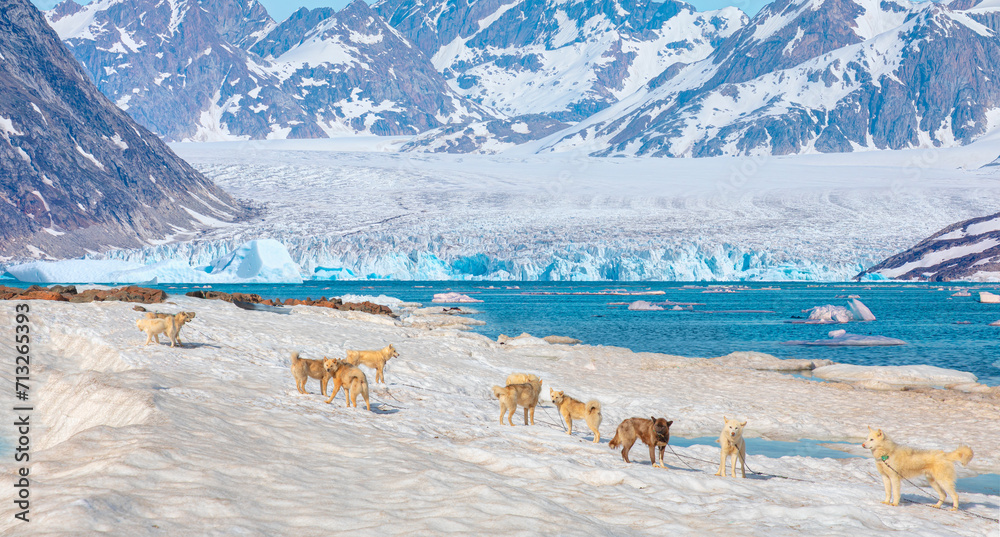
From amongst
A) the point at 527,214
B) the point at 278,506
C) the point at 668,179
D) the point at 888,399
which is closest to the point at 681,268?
the point at 527,214

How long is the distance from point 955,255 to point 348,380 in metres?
98.4

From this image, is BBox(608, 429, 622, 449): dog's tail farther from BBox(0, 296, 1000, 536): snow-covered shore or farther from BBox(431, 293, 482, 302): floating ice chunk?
BBox(431, 293, 482, 302): floating ice chunk

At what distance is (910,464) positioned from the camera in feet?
28.6

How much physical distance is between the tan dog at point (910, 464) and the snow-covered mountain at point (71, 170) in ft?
424

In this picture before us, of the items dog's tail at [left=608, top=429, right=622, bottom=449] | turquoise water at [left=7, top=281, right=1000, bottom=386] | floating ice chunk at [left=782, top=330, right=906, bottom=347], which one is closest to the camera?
dog's tail at [left=608, top=429, right=622, bottom=449]

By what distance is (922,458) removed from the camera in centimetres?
869

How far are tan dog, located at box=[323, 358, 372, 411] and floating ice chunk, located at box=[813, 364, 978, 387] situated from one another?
1480 centimetres

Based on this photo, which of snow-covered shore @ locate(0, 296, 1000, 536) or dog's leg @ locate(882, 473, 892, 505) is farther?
dog's leg @ locate(882, 473, 892, 505)

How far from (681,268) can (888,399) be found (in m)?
67.1

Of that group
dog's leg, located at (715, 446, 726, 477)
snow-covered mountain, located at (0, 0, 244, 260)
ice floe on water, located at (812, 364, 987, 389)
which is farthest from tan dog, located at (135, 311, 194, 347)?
snow-covered mountain, located at (0, 0, 244, 260)

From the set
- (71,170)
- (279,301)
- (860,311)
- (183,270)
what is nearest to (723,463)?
(279,301)

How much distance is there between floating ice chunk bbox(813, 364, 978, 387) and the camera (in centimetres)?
2150

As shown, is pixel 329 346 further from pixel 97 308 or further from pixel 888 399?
pixel 888 399

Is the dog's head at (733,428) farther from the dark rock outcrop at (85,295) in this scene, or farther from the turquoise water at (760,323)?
the dark rock outcrop at (85,295)
